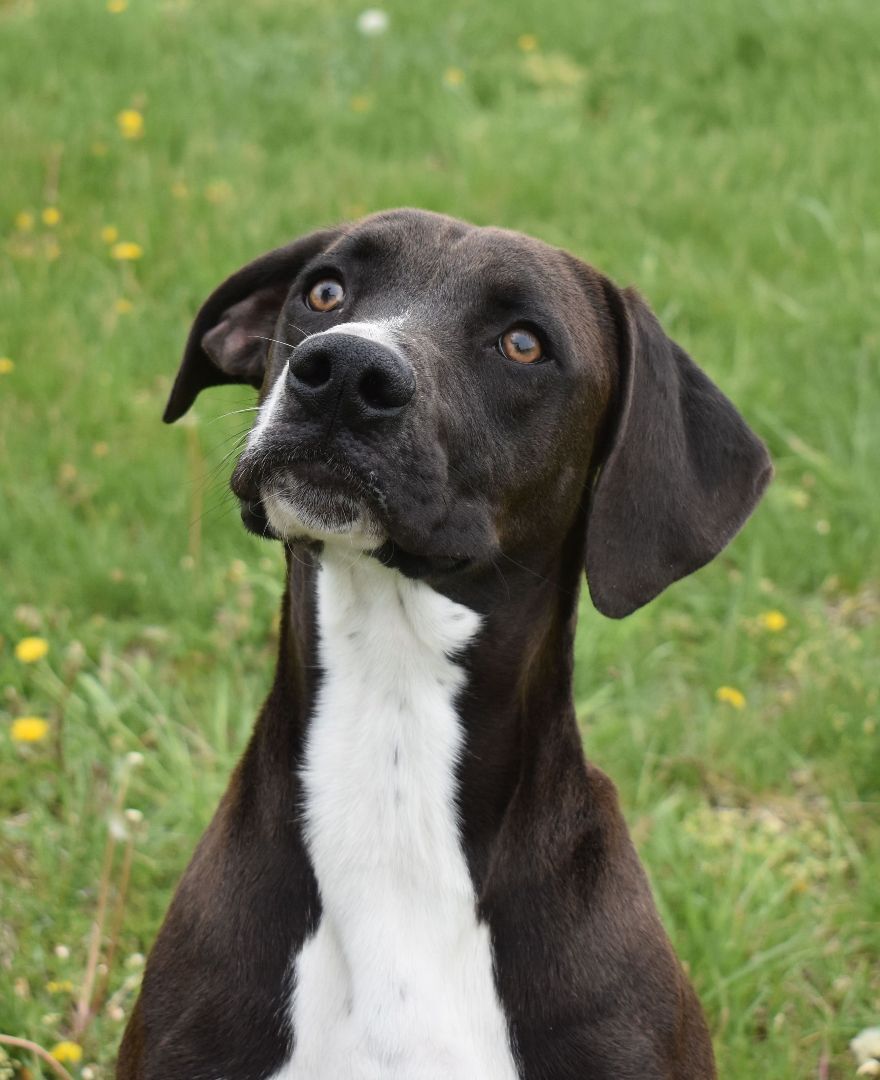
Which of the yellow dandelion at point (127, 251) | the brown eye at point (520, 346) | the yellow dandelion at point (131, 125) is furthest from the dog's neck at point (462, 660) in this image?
the yellow dandelion at point (131, 125)

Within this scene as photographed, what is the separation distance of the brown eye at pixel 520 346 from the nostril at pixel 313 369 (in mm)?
493

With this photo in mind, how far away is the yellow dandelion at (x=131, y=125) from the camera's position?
6.81 meters

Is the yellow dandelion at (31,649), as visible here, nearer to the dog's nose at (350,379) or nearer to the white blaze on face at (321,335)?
the white blaze on face at (321,335)

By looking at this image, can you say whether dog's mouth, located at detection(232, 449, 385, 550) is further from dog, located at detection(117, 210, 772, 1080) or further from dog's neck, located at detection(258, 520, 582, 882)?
dog's neck, located at detection(258, 520, 582, 882)

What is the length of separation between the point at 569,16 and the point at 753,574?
439 centimetres

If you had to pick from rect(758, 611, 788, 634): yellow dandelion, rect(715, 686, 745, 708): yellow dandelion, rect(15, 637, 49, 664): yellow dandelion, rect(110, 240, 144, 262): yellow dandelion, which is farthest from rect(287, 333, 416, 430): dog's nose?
rect(110, 240, 144, 262): yellow dandelion

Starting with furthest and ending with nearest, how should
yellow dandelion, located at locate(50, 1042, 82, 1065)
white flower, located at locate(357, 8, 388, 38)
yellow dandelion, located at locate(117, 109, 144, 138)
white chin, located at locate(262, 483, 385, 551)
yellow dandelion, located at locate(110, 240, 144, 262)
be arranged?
white flower, located at locate(357, 8, 388, 38) → yellow dandelion, located at locate(117, 109, 144, 138) → yellow dandelion, located at locate(110, 240, 144, 262) → yellow dandelion, located at locate(50, 1042, 82, 1065) → white chin, located at locate(262, 483, 385, 551)

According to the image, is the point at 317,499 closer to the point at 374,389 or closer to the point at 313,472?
A: the point at 313,472

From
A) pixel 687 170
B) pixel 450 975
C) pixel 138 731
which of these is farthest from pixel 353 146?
pixel 450 975

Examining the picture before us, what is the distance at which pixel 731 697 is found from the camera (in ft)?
14.1

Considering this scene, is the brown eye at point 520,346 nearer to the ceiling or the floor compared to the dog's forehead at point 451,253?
nearer to the floor

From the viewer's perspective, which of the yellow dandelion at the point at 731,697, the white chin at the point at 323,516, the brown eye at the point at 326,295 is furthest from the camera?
the yellow dandelion at the point at 731,697

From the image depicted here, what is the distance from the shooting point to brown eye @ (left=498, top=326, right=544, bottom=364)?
2.77 meters

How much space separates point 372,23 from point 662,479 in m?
5.38
